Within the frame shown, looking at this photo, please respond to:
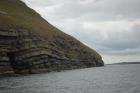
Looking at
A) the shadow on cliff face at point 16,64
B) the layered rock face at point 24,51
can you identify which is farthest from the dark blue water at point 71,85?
the shadow on cliff face at point 16,64

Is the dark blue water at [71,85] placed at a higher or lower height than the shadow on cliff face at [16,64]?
lower

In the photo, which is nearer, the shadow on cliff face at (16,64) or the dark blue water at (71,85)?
the dark blue water at (71,85)

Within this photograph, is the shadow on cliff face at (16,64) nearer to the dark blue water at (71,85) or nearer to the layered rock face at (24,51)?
the layered rock face at (24,51)

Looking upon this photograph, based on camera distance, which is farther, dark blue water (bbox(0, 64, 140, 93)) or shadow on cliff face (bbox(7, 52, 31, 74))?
shadow on cliff face (bbox(7, 52, 31, 74))

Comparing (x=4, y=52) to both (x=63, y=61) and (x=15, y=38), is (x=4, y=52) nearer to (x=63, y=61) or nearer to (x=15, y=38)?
(x=15, y=38)

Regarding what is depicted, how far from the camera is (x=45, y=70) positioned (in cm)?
17550

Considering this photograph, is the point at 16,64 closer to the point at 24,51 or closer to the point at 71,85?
the point at 24,51

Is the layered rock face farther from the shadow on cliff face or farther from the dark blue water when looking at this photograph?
the dark blue water

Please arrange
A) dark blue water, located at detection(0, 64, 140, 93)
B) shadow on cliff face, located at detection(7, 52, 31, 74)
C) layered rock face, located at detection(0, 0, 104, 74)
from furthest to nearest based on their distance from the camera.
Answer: shadow on cliff face, located at detection(7, 52, 31, 74), layered rock face, located at detection(0, 0, 104, 74), dark blue water, located at detection(0, 64, 140, 93)

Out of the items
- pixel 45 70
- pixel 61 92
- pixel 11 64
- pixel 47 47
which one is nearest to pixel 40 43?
pixel 47 47

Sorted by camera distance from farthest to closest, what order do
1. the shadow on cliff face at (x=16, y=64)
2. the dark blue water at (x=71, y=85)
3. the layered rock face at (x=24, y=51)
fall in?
the shadow on cliff face at (x=16, y=64) < the layered rock face at (x=24, y=51) < the dark blue water at (x=71, y=85)

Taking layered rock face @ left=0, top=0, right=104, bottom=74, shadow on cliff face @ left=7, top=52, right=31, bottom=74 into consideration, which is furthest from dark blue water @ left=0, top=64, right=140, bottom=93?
shadow on cliff face @ left=7, top=52, right=31, bottom=74

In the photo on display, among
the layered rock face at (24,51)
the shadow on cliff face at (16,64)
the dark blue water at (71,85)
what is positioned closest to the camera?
the dark blue water at (71,85)

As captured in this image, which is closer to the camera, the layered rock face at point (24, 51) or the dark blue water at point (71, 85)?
the dark blue water at point (71, 85)
